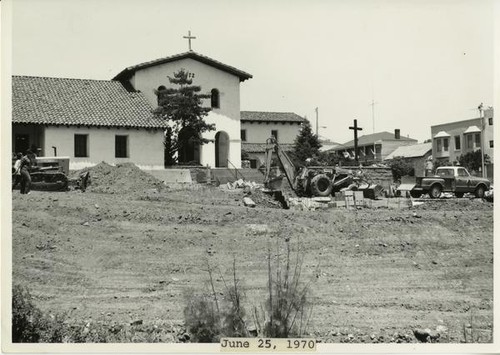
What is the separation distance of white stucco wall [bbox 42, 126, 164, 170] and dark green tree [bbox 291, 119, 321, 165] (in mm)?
8933

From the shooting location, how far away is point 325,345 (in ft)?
30.7

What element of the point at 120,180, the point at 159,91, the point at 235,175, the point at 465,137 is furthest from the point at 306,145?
the point at 120,180

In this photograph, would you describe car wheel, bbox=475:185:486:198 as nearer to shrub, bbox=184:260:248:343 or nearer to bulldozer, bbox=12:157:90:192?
bulldozer, bbox=12:157:90:192

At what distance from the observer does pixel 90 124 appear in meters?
21.5

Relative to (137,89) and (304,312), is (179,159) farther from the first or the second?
(304,312)

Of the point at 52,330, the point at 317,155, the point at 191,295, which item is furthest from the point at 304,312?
the point at 317,155

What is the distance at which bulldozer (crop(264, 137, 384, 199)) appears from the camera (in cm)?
2028

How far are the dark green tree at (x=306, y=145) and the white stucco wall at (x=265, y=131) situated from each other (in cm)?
155

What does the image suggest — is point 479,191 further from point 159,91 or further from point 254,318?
point 254,318

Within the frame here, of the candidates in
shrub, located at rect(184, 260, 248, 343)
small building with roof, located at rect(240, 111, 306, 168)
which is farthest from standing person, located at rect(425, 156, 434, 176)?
shrub, located at rect(184, 260, 248, 343)

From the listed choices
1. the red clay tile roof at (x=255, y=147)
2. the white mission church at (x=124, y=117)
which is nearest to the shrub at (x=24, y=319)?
the white mission church at (x=124, y=117)

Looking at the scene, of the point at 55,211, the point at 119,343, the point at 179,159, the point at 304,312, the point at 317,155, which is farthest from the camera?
the point at 317,155

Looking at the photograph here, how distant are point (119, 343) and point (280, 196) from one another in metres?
10.5

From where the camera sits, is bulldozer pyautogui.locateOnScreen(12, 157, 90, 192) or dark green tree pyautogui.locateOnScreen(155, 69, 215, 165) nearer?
bulldozer pyautogui.locateOnScreen(12, 157, 90, 192)
